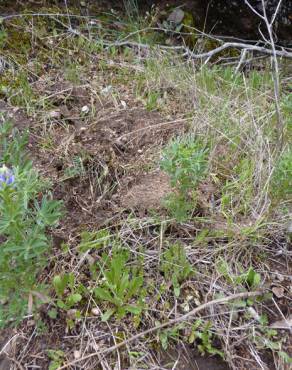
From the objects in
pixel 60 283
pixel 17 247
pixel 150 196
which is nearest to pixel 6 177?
pixel 17 247

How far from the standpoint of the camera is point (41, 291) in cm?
153

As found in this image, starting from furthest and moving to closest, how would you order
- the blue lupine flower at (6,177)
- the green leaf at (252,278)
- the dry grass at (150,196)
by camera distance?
the green leaf at (252,278) < the dry grass at (150,196) < the blue lupine flower at (6,177)

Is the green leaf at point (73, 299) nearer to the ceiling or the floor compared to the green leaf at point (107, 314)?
nearer to the ceiling

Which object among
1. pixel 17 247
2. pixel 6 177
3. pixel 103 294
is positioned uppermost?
pixel 6 177

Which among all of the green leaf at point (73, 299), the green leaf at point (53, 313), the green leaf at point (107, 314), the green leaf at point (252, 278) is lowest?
the green leaf at point (252, 278)

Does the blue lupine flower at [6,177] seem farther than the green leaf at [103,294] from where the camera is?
No

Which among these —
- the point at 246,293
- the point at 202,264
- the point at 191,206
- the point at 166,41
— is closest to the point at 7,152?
the point at 191,206

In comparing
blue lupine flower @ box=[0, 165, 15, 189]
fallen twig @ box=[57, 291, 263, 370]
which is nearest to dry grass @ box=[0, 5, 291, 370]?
fallen twig @ box=[57, 291, 263, 370]

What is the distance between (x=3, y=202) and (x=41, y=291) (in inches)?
13.0

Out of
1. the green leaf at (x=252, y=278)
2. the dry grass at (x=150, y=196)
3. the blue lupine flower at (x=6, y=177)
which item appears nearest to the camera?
the blue lupine flower at (x=6, y=177)

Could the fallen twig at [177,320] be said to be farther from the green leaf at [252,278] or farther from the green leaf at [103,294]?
the green leaf at [103,294]

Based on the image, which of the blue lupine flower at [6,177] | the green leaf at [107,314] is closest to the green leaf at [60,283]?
the green leaf at [107,314]

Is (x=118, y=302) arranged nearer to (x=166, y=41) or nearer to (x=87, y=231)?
(x=87, y=231)

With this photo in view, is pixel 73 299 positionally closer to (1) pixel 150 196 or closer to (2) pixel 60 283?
(2) pixel 60 283
